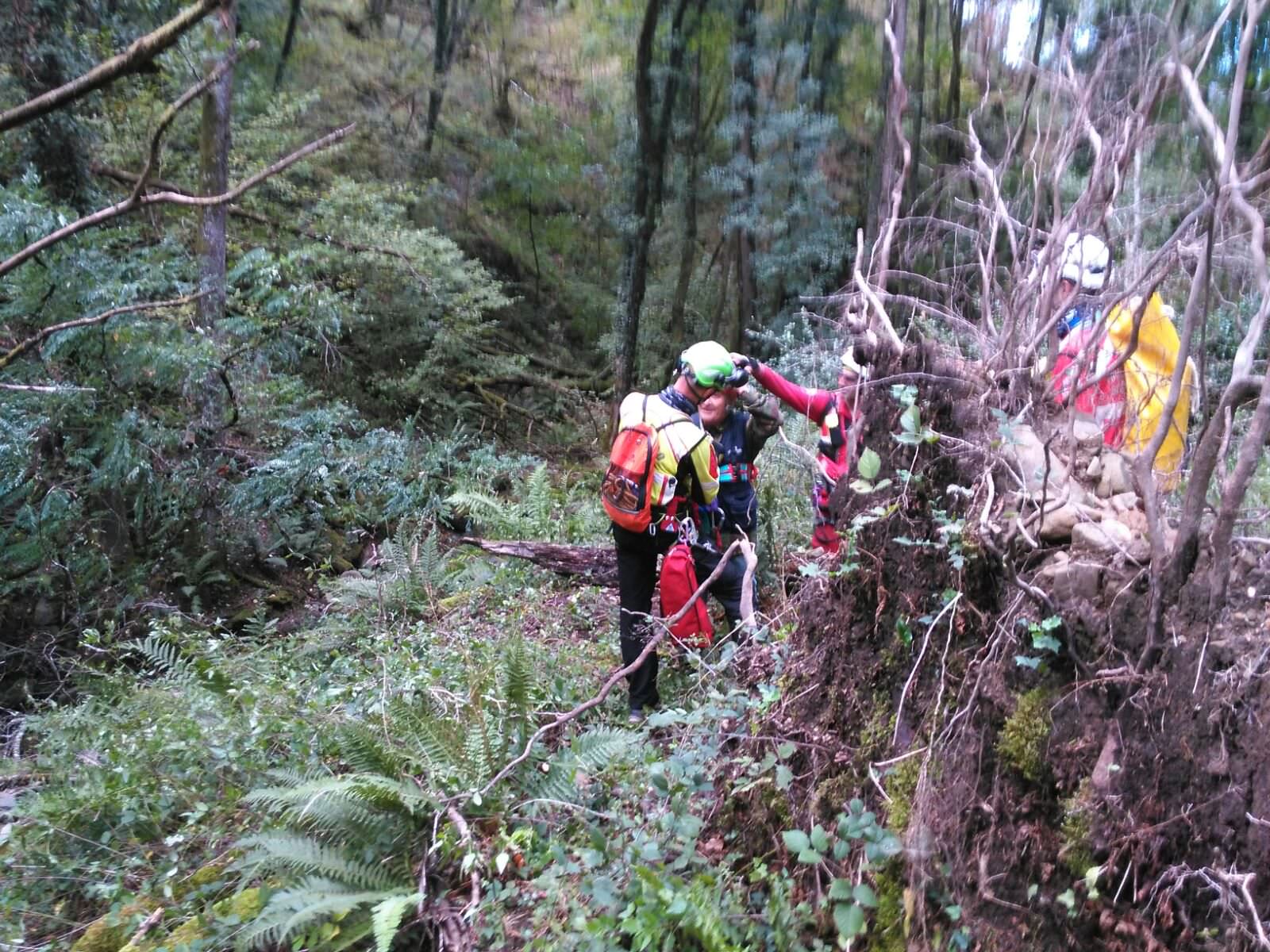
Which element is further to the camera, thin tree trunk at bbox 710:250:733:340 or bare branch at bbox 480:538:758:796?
thin tree trunk at bbox 710:250:733:340

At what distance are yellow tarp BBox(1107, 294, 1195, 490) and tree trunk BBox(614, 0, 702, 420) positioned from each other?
31.0 feet

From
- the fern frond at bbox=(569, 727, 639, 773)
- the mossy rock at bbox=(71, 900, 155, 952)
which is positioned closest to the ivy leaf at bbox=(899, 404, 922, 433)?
the fern frond at bbox=(569, 727, 639, 773)

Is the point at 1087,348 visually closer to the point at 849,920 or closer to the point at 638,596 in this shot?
the point at 849,920

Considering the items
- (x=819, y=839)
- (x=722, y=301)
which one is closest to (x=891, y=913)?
(x=819, y=839)

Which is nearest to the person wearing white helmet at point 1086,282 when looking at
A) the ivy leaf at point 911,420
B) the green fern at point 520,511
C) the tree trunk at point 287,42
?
the ivy leaf at point 911,420

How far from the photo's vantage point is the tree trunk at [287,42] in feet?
56.9

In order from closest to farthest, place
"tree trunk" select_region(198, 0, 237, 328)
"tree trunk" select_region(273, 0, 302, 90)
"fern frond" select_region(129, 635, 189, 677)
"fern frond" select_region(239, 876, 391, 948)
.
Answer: "fern frond" select_region(239, 876, 391, 948) → "fern frond" select_region(129, 635, 189, 677) → "tree trunk" select_region(198, 0, 237, 328) → "tree trunk" select_region(273, 0, 302, 90)

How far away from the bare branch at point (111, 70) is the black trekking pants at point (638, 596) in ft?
10.3

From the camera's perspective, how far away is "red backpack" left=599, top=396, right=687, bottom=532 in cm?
487

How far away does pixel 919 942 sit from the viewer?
2332 mm

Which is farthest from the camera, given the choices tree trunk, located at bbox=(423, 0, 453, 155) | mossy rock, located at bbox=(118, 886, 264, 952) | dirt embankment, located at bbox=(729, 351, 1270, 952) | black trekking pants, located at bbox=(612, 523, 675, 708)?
tree trunk, located at bbox=(423, 0, 453, 155)

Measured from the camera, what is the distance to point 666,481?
4898 mm

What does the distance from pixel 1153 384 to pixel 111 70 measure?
3955 millimetres

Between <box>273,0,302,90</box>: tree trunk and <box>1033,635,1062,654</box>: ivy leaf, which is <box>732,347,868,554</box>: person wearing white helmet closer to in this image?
<box>1033,635,1062,654</box>: ivy leaf
